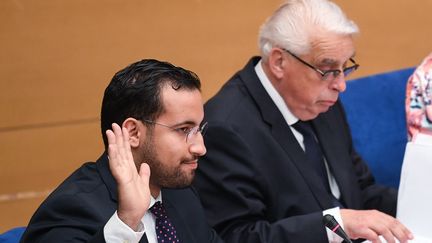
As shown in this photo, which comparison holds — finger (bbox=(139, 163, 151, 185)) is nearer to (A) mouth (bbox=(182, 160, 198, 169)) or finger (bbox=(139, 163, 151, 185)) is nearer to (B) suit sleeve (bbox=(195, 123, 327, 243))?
(A) mouth (bbox=(182, 160, 198, 169))

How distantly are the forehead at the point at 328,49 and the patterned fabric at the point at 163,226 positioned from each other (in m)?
0.80

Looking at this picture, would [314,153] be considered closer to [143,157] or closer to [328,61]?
[328,61]

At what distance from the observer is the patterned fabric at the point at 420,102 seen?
8.88ft

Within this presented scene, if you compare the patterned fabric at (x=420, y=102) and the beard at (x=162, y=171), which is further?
the patterned fabric at (x=420, y=102)

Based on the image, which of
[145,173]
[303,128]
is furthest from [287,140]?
[145,173]

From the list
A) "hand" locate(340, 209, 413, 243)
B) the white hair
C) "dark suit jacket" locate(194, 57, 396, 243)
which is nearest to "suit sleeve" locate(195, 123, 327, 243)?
"dark suit jacket" locate(194, 57, 396, 243)

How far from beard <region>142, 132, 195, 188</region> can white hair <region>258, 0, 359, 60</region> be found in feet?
2.43

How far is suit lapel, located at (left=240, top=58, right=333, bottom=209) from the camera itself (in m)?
2.61

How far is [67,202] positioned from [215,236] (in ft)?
1.56

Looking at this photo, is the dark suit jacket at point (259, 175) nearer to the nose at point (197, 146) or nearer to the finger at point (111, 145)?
the nose at point (197, 146)

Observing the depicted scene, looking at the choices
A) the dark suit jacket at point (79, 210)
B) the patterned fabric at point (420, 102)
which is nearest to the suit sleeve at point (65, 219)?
the dark suit jacket at point (79, 210)

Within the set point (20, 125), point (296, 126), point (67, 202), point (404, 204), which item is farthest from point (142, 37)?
point (67, 202)

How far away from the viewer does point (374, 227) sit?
7.38 feet

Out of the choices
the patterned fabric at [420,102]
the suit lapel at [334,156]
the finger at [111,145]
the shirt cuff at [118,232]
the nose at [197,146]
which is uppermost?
the finger at [111,145]
